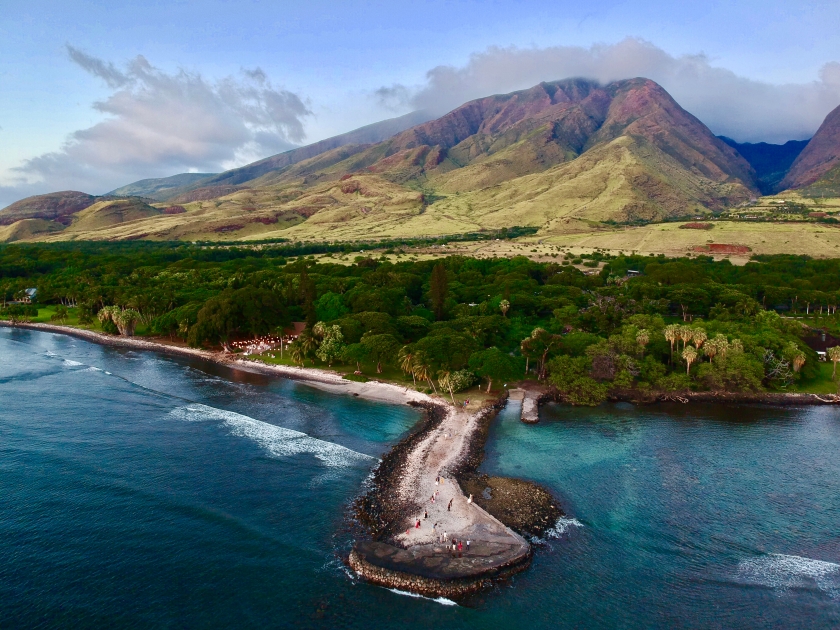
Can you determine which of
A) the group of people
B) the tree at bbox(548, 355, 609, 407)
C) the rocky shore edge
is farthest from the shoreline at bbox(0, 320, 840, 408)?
the group of people

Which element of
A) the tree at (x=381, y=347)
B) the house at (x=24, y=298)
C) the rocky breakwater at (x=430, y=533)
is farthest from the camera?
the house at (x=24, y=298)

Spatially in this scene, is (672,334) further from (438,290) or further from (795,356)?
(438,290)

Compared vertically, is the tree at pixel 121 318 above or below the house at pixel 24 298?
below

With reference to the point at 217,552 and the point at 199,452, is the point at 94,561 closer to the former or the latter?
the point at 217,552

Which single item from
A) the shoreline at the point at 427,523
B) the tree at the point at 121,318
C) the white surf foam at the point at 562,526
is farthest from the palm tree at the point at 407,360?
the tree at the point at 121,318

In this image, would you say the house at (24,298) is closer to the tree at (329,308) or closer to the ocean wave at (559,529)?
the tree at (329,308)

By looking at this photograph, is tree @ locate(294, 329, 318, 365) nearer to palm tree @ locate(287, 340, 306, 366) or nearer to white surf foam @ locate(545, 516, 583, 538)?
palm tree @ locate(287, 340, 306, 366)
